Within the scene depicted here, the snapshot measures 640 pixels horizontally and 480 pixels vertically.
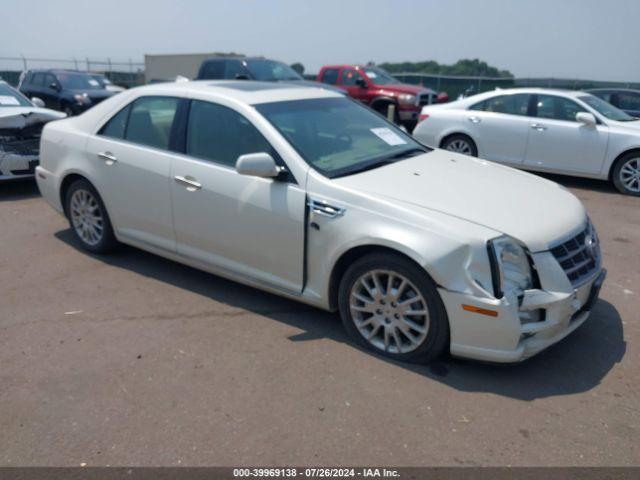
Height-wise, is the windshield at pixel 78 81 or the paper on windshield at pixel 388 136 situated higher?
the paper on windshield at pixel 388 136

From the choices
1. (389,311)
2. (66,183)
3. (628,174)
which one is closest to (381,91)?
(628,174)

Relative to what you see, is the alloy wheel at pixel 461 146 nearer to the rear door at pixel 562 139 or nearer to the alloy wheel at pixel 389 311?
the rear door at pixel 562 139

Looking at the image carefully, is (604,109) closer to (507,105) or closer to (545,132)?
(545,132)

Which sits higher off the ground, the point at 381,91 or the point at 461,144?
the point at 381,91

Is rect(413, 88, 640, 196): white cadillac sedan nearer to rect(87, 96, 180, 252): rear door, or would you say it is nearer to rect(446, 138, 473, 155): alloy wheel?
rect(446, 138, 473, 155): alloy wheel

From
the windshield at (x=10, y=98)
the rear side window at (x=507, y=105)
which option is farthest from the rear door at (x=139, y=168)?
the rear side window at (x=507, y=105)

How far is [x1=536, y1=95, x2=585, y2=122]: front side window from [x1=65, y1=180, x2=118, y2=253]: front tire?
6.89m

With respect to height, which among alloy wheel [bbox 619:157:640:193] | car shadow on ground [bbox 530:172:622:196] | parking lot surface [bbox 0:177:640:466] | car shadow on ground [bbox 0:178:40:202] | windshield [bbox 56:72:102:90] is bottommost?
car shadow on ground [bbox 0:178:40:202]

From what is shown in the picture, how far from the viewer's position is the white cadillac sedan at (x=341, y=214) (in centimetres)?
336

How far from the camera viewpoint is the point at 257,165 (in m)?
3.89

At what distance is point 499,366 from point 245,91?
9.25 ft

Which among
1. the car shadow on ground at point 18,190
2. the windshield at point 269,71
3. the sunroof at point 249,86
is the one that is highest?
the sunroof at point 249,86

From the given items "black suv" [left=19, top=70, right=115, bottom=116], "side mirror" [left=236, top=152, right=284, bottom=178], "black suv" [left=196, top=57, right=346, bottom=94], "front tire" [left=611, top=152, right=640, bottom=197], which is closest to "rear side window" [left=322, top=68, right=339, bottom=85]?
"black suv" [left=196, top=57, right=346, bottom=94]

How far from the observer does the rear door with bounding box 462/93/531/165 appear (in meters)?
9.34
